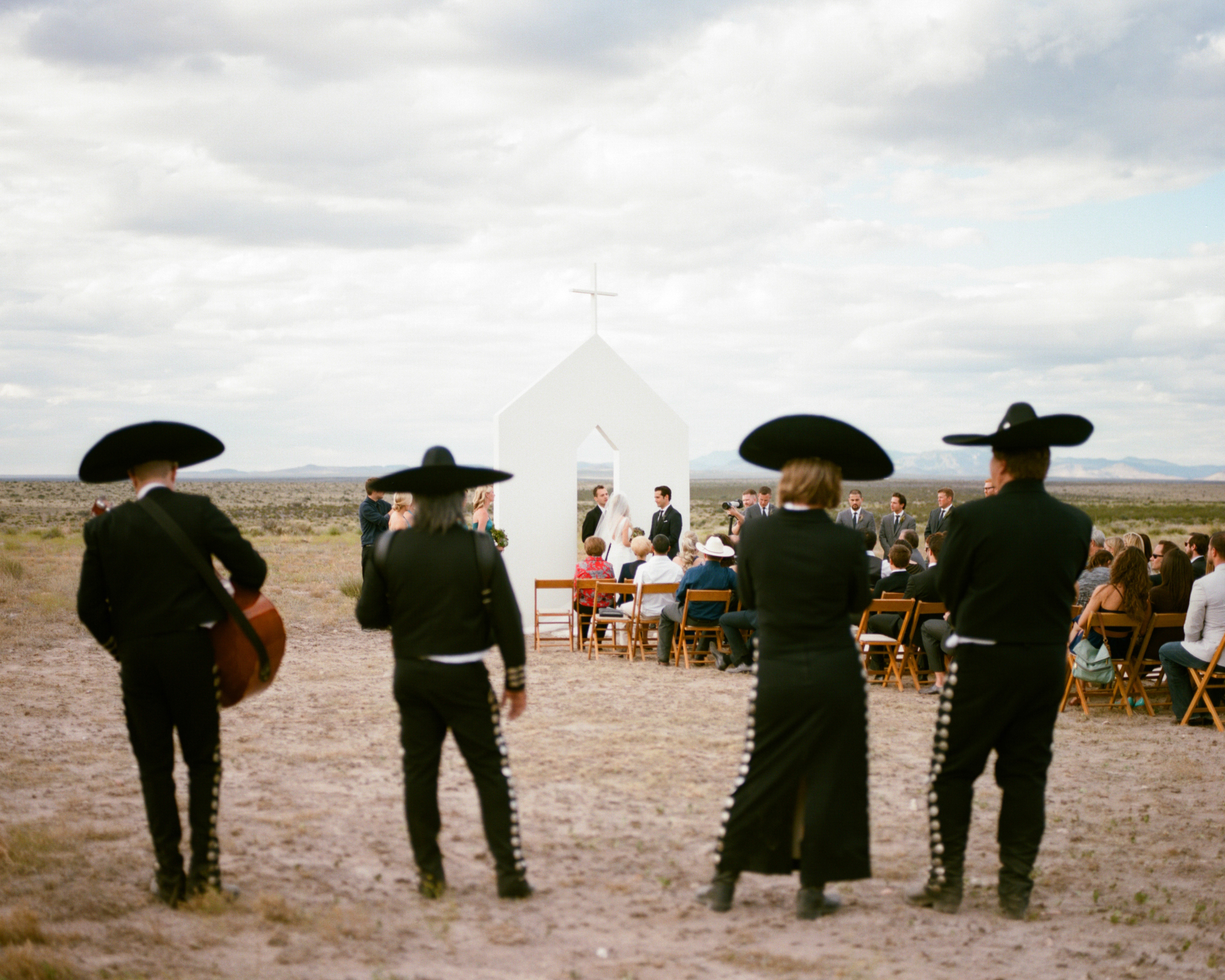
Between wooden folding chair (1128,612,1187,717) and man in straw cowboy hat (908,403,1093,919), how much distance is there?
4.25m

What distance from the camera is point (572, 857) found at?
16.5 feet

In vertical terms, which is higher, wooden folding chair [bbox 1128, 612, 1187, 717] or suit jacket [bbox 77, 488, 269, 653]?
suit jacket [bbox 77, 488, 269, 653]

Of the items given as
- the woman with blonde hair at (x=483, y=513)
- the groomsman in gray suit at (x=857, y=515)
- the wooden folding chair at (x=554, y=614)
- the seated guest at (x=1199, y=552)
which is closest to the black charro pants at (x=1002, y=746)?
the seated guest at (x=1199, y=552)

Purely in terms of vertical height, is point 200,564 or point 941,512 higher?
point 941,512

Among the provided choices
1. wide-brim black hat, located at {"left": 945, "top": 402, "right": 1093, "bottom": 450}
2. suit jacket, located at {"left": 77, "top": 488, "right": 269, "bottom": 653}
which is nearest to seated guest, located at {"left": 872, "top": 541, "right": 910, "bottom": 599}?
wide-brim black hat, located at {"left": 945, "top": 402, "right": 1093, "bottom": 450}

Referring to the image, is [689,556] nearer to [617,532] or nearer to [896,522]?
[617,532]

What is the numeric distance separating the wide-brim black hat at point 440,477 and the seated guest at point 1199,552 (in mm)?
6713

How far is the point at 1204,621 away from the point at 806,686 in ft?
16.3

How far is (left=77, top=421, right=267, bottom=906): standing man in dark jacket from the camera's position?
4.13 m

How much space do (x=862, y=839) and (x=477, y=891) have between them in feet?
5.02

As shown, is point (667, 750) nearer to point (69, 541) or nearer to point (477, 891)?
point (477, 891)

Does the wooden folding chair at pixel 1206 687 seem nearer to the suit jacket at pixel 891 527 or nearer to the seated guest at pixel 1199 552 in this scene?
the seated guest at pixel 1199 552

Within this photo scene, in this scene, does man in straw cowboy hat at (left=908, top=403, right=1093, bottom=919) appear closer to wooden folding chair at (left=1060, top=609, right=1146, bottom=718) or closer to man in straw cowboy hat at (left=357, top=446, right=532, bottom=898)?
man in straw cowboy hat at (left=357, top=446, right=532, bottom=898)

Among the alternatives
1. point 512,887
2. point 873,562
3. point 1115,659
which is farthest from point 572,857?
point 873,562
